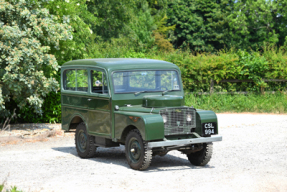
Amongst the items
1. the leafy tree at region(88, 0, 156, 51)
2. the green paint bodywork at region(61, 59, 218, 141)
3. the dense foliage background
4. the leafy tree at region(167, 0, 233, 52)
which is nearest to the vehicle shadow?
A: the green paint bodywork at region(61, 59, 218, 141)

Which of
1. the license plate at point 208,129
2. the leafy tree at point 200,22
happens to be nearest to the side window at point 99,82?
the license plate at point 208,129

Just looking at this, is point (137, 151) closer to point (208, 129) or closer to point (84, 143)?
point (208, 129)

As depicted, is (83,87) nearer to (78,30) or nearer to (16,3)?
(16,3)

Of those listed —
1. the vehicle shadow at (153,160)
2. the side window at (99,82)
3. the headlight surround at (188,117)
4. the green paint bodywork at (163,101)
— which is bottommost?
the vehicle shadow at (153,160)

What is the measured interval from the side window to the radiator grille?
1.41m

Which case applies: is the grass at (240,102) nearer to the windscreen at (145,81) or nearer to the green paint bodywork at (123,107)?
the windscreen at (145,81)

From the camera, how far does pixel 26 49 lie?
12117mm

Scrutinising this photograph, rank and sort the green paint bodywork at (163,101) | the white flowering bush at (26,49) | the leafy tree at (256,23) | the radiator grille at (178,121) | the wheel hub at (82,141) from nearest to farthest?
the radiator grille at (178,121) < the green paint bodywork at (163,101) < the wheel hub at (82,141) < the white flowering bush at (26,49) < the leafy tree at (256,23)

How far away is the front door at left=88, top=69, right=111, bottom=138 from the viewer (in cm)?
853

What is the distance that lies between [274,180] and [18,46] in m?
8.04

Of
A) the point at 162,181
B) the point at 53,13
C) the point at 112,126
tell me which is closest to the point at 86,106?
the point at 112,126

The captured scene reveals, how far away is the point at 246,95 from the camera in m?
17.9

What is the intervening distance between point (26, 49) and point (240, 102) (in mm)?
8938

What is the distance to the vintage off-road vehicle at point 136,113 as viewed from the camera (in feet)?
25.3
